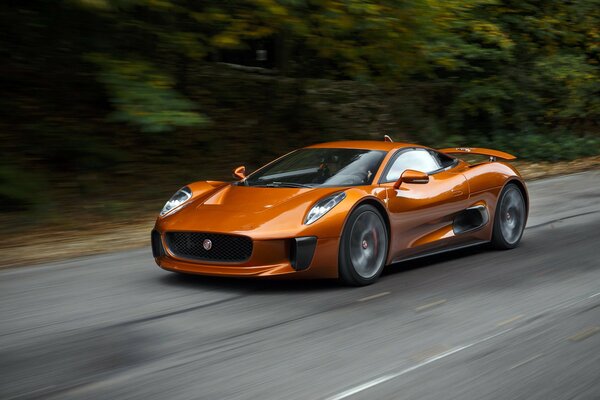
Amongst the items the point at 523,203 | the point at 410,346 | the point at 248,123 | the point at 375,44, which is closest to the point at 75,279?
the point at 410,346

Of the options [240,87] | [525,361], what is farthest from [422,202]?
[240,87]

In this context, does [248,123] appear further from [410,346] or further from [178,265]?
[410,346]

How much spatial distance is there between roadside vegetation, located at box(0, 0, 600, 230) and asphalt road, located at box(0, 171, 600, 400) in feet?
12.2

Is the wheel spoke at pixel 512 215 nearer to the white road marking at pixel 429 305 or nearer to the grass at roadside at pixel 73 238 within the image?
the white road marking at pixel 429 305

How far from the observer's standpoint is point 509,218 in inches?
349

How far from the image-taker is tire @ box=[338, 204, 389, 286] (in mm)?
6551

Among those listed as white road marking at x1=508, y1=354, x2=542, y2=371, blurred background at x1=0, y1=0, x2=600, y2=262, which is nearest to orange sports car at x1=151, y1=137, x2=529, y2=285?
white road marking at x1=508, y1=354, x2=542, y2=371

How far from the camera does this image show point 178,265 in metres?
6.62

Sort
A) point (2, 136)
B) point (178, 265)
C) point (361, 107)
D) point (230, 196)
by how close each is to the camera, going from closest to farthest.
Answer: point (178, 265), point (230, 196), point (2, 136), point (361, 107)

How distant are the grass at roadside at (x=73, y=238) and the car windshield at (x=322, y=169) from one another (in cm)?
228

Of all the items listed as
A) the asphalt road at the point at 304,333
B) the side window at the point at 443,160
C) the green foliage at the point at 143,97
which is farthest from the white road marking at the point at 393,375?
the green foliage at the point at 143,97

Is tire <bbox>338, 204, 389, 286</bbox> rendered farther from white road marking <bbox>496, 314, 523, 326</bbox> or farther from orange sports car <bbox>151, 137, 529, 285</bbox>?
white road marking <bbox>496, 314, 523, 326</bbox>

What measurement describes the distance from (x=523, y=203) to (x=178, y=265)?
4.17m

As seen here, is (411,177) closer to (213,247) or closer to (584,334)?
(213,247)
